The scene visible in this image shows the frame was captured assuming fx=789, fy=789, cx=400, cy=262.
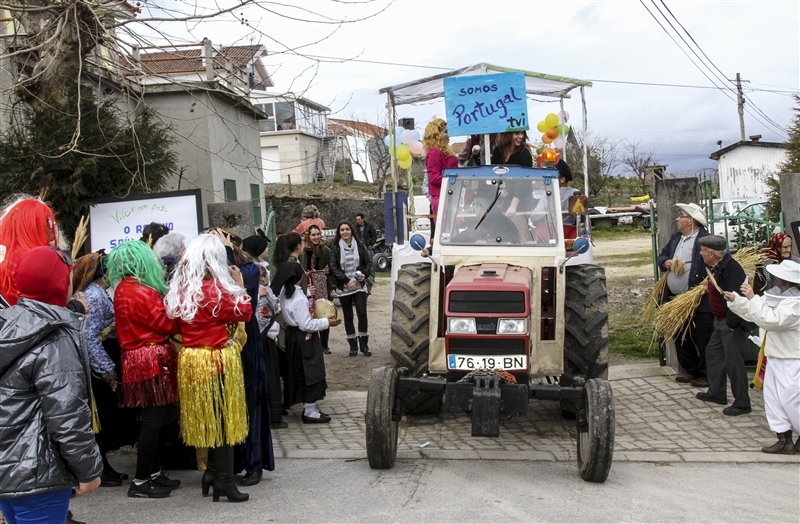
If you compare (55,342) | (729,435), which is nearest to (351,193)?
(729,435)

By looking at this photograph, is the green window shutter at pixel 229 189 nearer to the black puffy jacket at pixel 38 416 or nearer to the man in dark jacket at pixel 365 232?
the man in dark jacket at pixel 365 232

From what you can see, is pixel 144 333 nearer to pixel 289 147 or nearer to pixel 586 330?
pixel 586 330

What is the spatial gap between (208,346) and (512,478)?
2443 mm

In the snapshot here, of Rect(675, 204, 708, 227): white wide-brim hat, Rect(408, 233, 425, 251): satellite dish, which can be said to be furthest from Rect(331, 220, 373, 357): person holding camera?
Rect(675, 204, 708, 227): white wide-brim hat

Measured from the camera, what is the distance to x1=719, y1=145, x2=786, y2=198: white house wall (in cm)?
3644

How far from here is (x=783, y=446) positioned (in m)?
6.51

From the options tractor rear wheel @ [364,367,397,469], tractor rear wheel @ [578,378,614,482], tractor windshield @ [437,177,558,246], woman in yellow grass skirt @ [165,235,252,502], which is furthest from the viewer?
tractor windshield @ [437,177,558,246]

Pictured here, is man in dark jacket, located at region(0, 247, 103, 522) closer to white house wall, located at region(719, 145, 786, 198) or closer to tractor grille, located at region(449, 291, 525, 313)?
tractor grille, located at region(449, 291, 525, 313)

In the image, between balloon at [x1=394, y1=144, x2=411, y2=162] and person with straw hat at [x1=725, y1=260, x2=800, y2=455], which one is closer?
person with straw hat at [x1=725, y1=260, x2=800, y2=455]

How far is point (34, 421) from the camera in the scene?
3.45 meters

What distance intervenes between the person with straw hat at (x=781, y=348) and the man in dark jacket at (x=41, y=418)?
525 cm

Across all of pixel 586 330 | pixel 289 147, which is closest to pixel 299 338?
pixel 586 330

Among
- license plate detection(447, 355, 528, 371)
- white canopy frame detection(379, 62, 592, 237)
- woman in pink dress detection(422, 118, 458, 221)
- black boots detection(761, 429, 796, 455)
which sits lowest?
black boots detection(761, 429, 796, 455)

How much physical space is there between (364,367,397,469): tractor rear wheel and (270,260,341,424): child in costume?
5.12 feet
